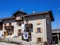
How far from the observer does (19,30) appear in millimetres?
56562

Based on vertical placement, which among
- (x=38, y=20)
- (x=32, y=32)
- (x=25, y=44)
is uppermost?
(x=38, y=20)

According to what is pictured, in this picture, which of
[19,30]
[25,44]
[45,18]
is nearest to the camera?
[25,44]

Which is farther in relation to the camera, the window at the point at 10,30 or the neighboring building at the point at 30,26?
the window at the point at 10,30

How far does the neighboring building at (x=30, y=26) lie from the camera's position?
51.8 m

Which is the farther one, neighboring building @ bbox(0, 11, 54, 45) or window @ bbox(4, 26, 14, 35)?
window @ bbox(4, 26, 14, 35)

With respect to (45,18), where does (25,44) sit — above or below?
below

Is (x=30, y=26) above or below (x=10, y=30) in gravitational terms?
above

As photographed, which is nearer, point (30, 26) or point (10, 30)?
point (30, 26)

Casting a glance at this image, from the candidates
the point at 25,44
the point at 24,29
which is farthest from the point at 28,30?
the point at 25,44

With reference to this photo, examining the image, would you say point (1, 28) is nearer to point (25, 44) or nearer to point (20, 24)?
point (20, 24)

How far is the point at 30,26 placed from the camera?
5338 cm

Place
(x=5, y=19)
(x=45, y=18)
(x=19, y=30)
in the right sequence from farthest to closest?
(x=5, y=19) < (x=19, y=30) < (x=45, y=18)

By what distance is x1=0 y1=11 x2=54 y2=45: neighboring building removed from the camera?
51.8 metres

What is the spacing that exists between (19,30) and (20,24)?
201cm
